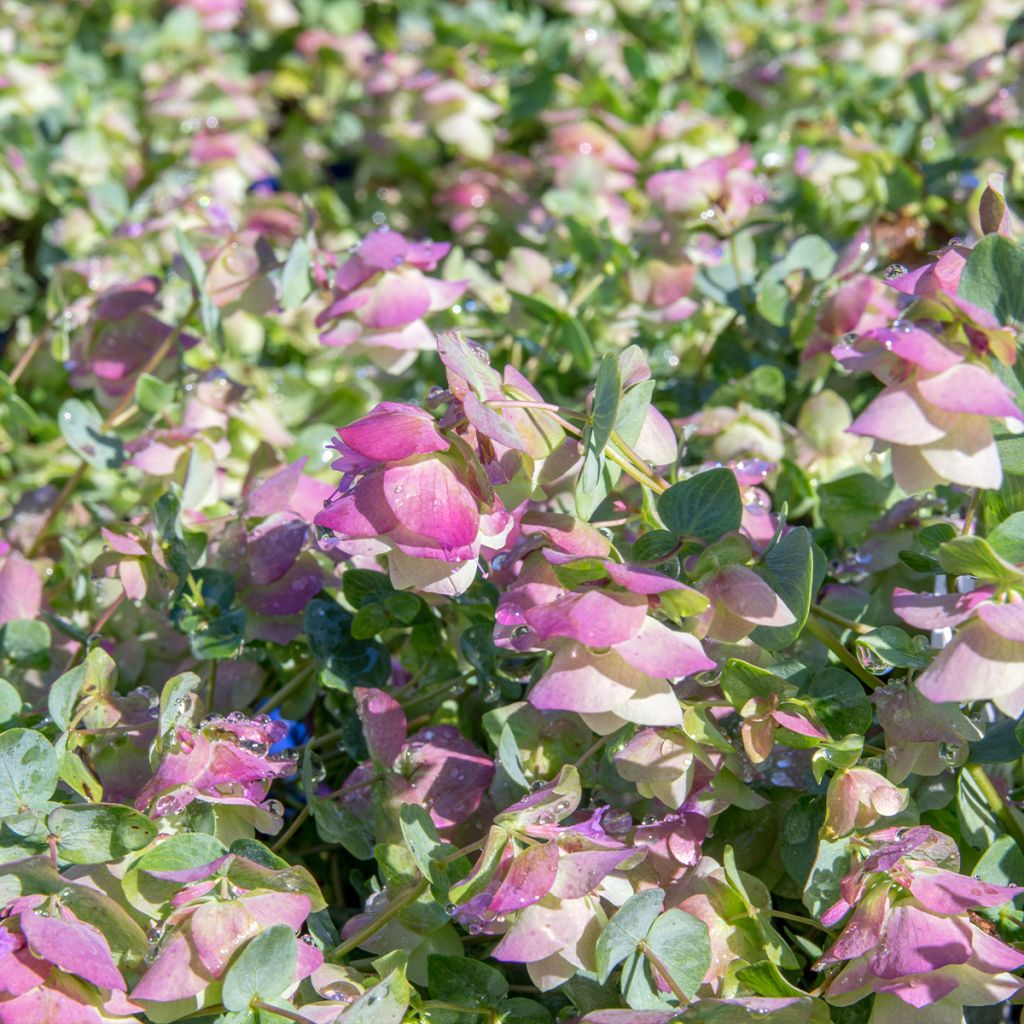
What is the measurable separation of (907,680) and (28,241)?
4.88 feet

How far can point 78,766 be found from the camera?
0.76 meters

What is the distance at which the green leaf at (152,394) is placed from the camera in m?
1.04

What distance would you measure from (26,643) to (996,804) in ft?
2.26

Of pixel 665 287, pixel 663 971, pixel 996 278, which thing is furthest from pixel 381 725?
pixel 665 287

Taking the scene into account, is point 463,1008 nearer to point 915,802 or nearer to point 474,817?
point 474,817

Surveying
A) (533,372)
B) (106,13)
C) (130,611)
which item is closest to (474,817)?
(130,611)

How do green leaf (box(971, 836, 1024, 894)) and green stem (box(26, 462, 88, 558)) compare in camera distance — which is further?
green stem (box(26, 462, 88, 558))

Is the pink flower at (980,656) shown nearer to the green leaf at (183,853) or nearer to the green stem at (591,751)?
the green stem at (591,751)

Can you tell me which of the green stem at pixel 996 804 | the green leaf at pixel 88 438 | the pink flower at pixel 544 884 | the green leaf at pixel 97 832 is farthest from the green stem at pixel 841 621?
the green leaf at pixel 88 438

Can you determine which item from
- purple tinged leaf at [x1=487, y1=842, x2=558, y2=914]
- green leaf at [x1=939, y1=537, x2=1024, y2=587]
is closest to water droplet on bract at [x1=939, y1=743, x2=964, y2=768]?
green leaf at [x1=939, y1=537, x2=1024, y2=587]

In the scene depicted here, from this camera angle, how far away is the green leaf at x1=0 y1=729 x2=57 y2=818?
0.71 meters

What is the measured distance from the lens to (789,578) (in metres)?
0.69

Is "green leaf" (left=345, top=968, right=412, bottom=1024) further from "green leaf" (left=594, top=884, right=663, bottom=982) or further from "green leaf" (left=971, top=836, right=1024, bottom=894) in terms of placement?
"green leaf" (left=971, top=836, right=1024, bottom=894)

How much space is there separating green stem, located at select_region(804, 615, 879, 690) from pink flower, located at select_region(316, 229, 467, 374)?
39 centimetres
